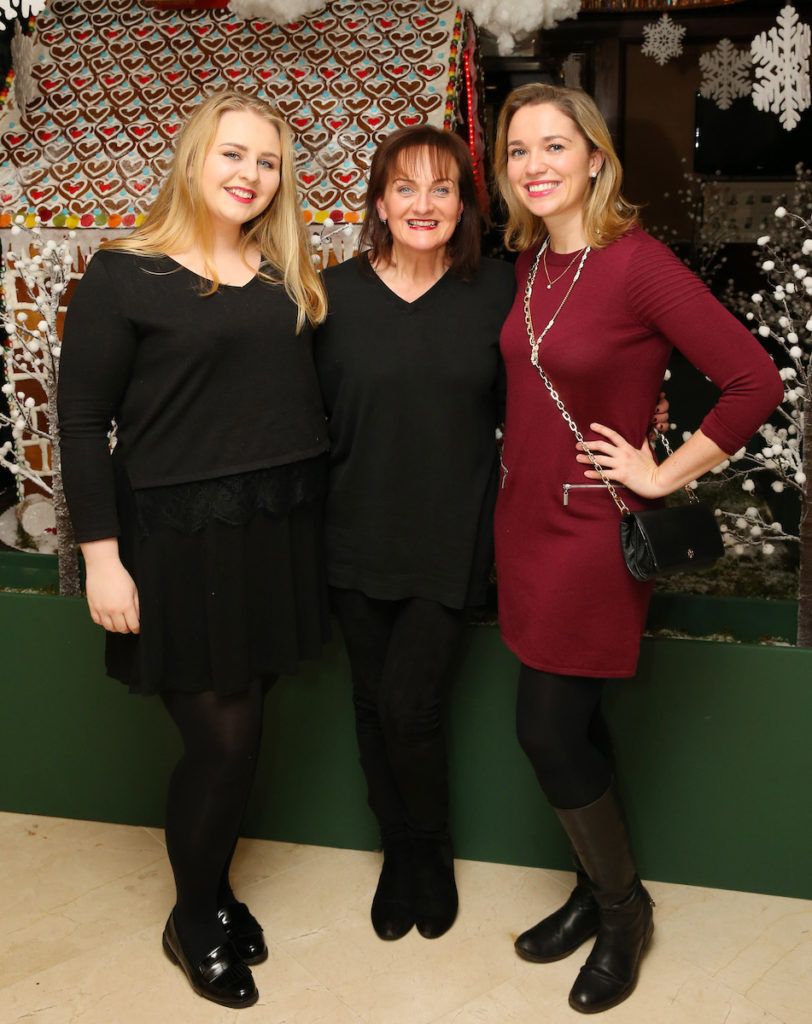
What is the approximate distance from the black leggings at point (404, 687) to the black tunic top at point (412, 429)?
0.20ft

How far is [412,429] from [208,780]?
0.76 m

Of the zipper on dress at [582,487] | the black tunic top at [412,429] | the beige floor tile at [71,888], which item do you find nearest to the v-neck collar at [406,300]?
the black tunic top at [412,429]

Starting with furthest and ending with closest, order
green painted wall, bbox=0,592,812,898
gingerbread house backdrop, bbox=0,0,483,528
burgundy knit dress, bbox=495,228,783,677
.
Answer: gingerbread house backdrop, bbox=0,0,483,528 → green painted wall, bbox=0,592,812,898 → burgundy knit dress, bbox=495,228,783,677

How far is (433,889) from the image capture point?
7.92ft

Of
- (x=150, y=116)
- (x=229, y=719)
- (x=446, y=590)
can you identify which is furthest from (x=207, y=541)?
(x=150, y=116)

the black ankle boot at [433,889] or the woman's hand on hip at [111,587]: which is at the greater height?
the woman's hand on hip at [111,587]

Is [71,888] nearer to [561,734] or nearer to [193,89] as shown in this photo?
[561,734]

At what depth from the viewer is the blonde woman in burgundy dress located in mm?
1870

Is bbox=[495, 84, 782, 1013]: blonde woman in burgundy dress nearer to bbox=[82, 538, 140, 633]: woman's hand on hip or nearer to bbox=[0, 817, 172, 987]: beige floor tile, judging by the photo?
bbox=[82, 538, 140, 633]: woman's hand on hip

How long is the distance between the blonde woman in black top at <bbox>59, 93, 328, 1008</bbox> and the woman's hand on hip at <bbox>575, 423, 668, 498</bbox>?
1.74ft

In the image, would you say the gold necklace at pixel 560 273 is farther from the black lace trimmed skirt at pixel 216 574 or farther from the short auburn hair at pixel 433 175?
the black lace trimmed skirt at pixel 216 574

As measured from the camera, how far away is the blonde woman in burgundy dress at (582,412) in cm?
187

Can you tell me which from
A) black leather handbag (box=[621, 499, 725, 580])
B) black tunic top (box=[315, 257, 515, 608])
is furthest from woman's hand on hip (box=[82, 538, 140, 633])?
black leather handbag (box=[621, 499, 725, 580])

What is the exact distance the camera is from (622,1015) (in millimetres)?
2156
